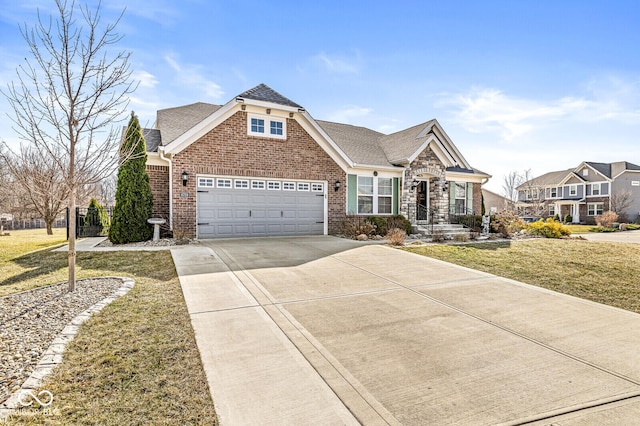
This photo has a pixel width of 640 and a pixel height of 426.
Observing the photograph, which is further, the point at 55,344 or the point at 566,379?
the point at 55,344

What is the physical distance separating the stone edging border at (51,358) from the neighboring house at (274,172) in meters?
7.77

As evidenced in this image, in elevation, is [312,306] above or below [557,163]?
below

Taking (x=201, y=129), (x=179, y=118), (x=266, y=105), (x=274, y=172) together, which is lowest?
(x=274, y=172)

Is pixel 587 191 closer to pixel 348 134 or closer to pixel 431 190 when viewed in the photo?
pixel 431 190

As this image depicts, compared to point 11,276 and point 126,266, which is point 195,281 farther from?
point 11,276

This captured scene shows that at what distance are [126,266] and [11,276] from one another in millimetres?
2133

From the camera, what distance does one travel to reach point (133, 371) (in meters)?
3.16

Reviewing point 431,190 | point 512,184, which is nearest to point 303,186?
point 431,190

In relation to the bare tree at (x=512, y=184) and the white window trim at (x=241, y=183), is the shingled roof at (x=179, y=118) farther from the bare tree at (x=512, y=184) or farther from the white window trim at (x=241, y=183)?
the bare tree at (x=512, y=184)

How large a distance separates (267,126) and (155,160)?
4.63 metres

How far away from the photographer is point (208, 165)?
12789mm

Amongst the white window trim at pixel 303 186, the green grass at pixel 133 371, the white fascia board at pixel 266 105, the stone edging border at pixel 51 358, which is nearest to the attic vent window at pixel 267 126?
the white fascia board at pixel 266 105

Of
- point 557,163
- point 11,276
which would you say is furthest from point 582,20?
point 557,163

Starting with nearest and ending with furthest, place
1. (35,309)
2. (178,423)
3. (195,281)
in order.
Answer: (178,423)
(35,309)
(195,281)
